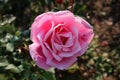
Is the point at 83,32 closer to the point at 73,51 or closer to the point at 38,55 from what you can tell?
the point at 73,51

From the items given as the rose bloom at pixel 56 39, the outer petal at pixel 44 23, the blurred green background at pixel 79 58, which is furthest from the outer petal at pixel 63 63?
the blurred green background at pixel 79 58

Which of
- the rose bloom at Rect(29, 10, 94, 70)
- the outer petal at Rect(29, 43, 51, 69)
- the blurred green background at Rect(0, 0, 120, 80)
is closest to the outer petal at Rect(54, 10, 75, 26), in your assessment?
the rose bloom at Rect(29, 10, 94, 70)

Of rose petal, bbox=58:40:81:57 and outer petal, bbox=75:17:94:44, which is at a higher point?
outer petal, bbox=75:17:94:44

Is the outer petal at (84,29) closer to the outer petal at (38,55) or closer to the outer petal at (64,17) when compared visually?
the outer petal at (64,17)

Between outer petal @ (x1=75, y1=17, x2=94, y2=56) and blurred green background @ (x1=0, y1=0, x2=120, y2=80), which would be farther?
blurred green background @ (x1=0, y1=0, x2=120, y2=80)

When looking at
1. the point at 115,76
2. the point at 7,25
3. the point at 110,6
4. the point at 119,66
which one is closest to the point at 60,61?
the point at 7,25

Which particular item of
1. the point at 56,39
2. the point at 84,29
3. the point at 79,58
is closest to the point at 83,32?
the point at 84,29

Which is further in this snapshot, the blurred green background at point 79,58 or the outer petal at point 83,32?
the blurred green background at point 79,58

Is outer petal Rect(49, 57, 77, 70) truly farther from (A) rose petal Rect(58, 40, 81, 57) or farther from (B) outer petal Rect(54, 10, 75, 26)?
(B) outer petal Rect(54, 10, 75, 26)
